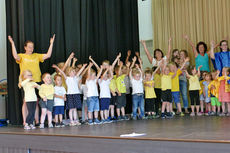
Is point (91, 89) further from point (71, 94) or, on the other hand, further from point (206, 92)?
point (206, 92)

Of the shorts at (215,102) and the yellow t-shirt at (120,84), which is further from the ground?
the yellow t-shirt at (120,84)

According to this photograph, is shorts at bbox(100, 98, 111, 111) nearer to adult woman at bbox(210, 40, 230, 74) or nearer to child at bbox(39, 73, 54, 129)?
child at bbox(39, 73, 54, 129)

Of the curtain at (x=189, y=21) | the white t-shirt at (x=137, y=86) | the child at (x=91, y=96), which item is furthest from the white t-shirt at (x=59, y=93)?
the curtain at (x=189, y=21)

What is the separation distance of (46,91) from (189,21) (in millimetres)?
4592

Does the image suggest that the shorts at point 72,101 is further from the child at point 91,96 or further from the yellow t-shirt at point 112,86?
the yellow t-shirt at point 112,86

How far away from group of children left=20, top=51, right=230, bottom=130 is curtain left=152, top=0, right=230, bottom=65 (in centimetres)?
132

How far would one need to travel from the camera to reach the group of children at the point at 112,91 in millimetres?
5020

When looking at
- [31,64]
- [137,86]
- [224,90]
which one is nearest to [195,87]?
[224,90]

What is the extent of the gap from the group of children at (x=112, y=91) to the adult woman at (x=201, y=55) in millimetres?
349

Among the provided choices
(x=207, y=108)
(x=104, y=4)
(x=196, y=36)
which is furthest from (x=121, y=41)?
(x=207, y=108)

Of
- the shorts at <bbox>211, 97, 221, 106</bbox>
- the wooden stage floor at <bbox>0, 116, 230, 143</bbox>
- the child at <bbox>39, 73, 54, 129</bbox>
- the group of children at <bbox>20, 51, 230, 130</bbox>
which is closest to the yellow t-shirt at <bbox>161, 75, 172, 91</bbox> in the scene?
the group of children at <bbox>20, 51, 230, 130</bbox>

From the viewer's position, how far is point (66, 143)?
360cm

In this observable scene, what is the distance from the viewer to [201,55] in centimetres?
706

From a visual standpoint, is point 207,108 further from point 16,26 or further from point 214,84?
point 16,26
